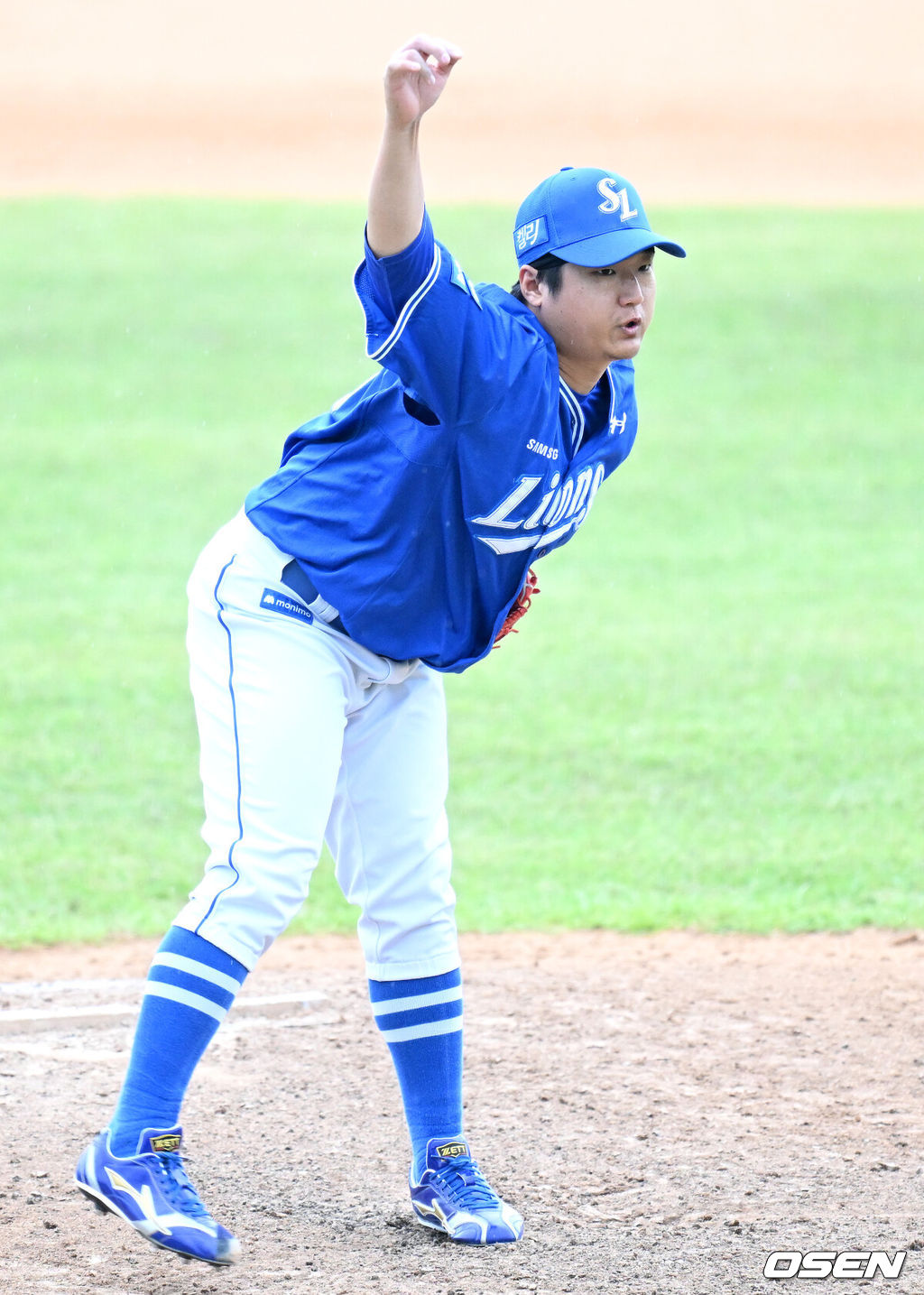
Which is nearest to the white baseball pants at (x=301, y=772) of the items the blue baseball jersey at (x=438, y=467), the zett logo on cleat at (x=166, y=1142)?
the blue baseball jersey at (x=438, y=467)

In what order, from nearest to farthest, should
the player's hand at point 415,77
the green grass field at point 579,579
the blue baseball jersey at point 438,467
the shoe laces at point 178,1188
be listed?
1. the player's hand at point 415,77
2. the blue baseball jersey at point 438,467
3. the shoe laces at point 178,1188
4. the green grass field at point 579,579

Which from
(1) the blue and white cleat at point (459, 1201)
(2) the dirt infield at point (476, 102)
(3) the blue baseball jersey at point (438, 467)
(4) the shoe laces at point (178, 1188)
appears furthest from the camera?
(2) the dirt infield at point (476, 102)

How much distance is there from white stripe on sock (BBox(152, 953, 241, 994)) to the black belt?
69 cm

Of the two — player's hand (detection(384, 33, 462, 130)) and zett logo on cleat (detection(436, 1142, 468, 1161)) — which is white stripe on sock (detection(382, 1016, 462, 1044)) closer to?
zett logo on cleat (detection(436, 1142, 468, 1161))

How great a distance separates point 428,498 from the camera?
3.04 metres

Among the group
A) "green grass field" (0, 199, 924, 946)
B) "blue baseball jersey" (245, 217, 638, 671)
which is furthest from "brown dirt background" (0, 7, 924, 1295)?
"blue baseball jersey" (245, 217, 638, 671)

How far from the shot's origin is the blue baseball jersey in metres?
2.82

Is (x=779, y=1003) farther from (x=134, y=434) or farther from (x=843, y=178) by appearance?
(x=843, y=178)

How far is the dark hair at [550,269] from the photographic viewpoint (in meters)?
3.09

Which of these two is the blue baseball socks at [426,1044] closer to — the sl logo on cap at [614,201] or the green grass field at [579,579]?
the sl logo on cap at [614,201]

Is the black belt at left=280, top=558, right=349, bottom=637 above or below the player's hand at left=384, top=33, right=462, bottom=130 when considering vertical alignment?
below

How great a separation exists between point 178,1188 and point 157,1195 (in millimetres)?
57

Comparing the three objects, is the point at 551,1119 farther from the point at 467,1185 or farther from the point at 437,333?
the point at 437,333

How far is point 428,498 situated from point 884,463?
537 inches
